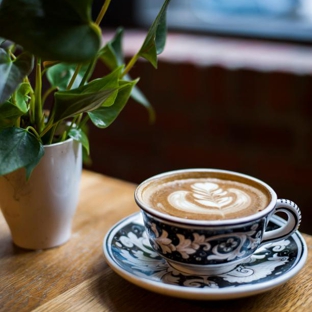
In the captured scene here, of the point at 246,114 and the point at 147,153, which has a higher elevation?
the point at 246,114

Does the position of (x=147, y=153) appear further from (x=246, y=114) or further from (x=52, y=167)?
(x=52, y=167)

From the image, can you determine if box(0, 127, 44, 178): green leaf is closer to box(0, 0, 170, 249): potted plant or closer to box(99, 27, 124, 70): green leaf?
box(0, 0, 170, 249): potted plant

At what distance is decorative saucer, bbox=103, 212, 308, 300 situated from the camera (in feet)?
1.73

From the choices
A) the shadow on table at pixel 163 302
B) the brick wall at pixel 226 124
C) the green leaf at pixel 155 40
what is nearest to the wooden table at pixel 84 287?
the shadow on table at pixel 163 302

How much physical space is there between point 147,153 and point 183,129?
0.14m

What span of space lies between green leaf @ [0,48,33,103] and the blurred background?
811 mm

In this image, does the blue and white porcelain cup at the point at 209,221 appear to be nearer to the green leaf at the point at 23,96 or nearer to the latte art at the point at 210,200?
the latte art at the point at 210,200

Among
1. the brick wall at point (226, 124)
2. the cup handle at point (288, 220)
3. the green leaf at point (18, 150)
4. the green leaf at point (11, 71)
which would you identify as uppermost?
the green leaf at point (11, 71)

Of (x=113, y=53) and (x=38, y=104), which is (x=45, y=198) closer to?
(x=38, y=104)

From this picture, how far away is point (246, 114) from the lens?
50.8 inches

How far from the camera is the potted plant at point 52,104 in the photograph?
48 cm

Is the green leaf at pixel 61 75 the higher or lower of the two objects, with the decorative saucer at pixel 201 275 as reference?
higher

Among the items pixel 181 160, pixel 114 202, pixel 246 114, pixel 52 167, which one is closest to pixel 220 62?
pixel 246 114

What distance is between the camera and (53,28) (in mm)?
482
